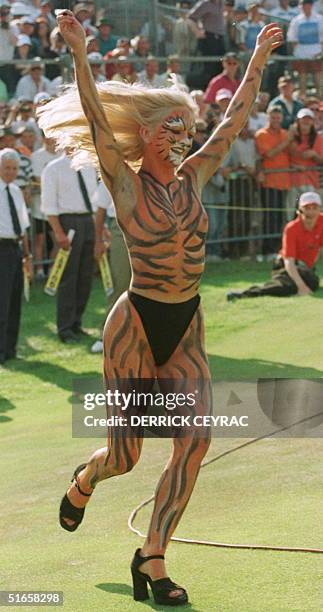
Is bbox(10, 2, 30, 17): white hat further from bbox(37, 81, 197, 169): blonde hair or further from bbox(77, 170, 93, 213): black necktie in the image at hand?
bbox(37, 81, 197, 169): blonde hair

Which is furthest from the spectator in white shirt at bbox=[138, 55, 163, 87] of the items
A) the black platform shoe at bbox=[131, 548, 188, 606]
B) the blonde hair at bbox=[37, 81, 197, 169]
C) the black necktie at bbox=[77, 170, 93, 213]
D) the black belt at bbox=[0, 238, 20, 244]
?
the black platform shoe at bbox=[131, 548, 188, 606]

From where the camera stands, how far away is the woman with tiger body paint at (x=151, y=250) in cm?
544

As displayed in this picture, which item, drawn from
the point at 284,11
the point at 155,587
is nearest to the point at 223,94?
the point at 284,11

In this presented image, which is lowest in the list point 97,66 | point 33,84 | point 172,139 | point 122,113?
point 33,84

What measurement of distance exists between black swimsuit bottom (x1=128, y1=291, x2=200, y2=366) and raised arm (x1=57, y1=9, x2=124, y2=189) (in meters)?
0.54

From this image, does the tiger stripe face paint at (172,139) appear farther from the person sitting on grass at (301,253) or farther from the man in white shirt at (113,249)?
the person sitting on grass at (301,253)

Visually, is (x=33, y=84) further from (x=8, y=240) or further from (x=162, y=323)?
(x=162, y=323)

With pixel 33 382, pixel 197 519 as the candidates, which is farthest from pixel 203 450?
pixel 33 382

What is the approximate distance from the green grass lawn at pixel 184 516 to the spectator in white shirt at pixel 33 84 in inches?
215

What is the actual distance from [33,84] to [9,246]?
4659 millimetres

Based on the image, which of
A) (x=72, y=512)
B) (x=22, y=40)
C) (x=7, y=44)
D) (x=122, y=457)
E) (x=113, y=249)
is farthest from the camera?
(x=22, y=40)

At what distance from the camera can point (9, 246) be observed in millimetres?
12156

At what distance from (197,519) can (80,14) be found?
12.1 meters

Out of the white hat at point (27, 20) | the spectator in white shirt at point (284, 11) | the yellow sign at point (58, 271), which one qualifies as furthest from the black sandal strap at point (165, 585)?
the spectator in white shirt at point (284, 11)
